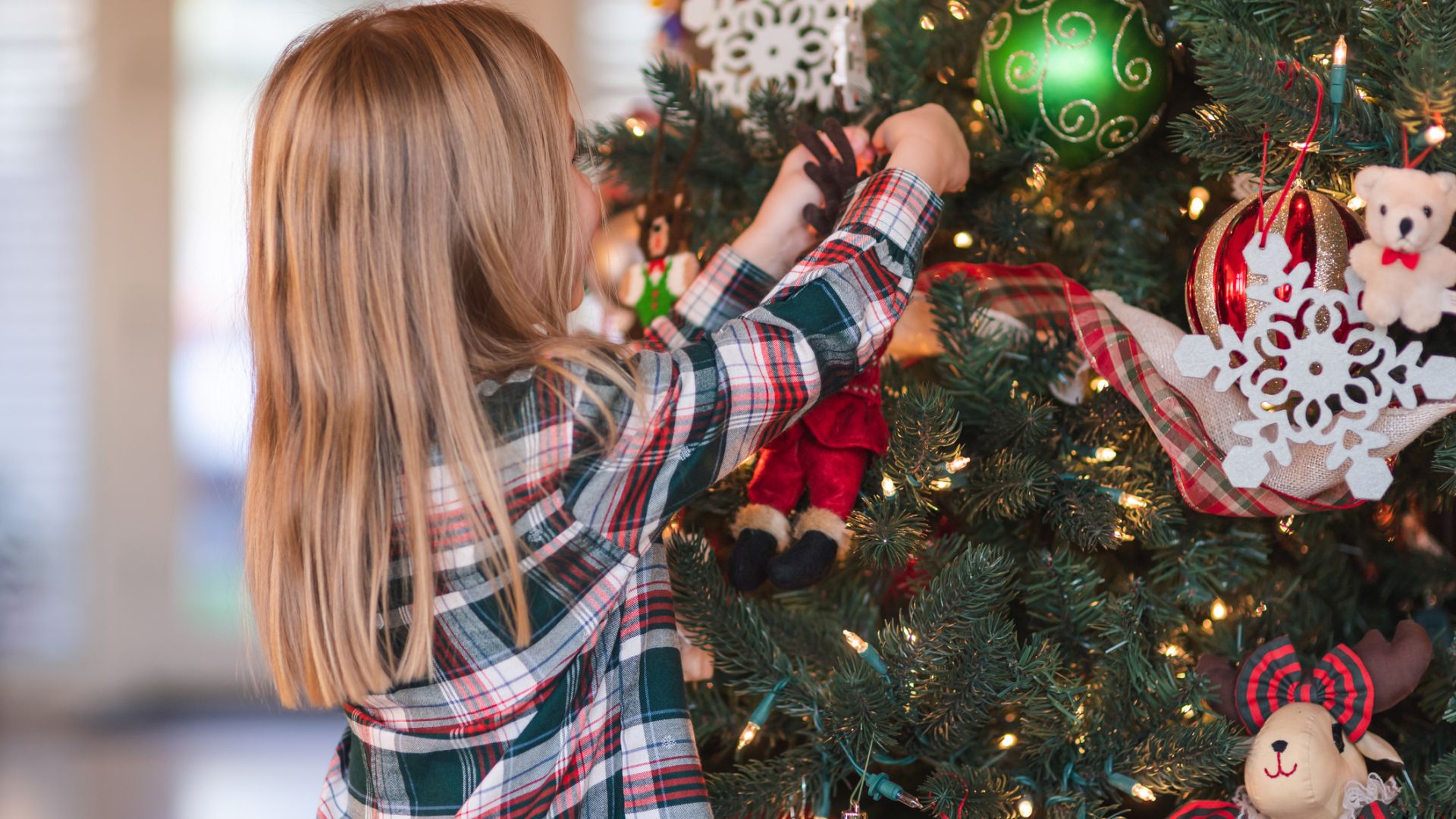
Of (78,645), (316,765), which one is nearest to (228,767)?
(316,765)

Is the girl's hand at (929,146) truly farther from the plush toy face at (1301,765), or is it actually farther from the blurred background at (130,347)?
the blurred background at (130,347)

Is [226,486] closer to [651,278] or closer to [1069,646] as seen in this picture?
[651,278]

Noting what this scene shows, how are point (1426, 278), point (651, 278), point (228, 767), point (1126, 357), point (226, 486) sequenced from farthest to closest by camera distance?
point (226, 486), point (228, 767), point (651, 278), point (1126, 357), point (1426, 278)

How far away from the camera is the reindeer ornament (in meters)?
0.60

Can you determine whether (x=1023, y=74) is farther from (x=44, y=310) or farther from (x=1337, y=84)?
(x=44, y=310)

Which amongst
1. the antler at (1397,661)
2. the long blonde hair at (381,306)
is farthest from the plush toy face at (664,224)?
the antler at (1397,661)

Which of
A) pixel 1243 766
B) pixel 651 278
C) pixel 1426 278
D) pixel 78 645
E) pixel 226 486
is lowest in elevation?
pixel 78 645

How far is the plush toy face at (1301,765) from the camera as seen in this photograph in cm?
60

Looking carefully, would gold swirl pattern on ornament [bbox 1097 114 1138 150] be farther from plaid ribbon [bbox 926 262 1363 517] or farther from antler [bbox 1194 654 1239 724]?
antler [bbox 1194 654 1239 724]

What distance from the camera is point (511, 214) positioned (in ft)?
2.20

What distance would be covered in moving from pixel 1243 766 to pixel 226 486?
2.38m

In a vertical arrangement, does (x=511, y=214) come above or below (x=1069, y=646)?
above

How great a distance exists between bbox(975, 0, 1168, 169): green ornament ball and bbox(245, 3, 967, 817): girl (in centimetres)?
5

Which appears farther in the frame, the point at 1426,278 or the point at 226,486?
the point at 226,486
